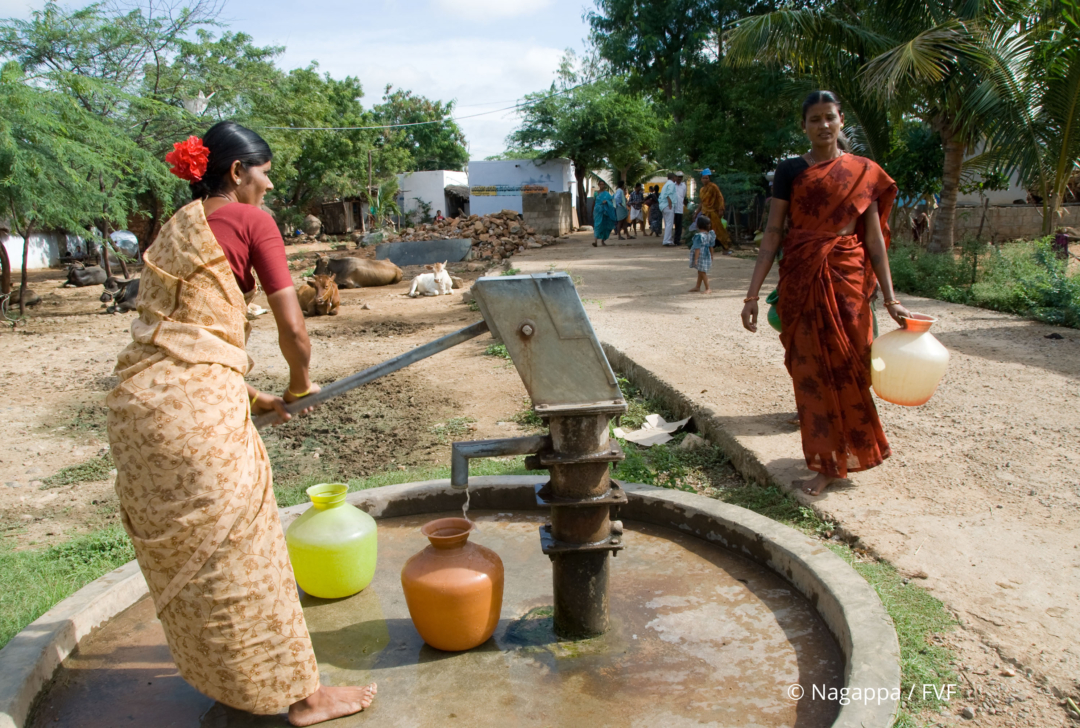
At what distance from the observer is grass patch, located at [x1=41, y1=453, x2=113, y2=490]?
4605mm

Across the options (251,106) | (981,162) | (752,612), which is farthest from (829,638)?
(251,106)

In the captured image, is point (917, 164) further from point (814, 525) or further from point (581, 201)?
point (581, 201)

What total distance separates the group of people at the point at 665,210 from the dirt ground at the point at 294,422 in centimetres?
490

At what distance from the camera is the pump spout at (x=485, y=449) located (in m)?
2.26

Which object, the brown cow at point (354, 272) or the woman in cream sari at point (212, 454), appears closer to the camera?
the woman in cream sari at point (212, 454)

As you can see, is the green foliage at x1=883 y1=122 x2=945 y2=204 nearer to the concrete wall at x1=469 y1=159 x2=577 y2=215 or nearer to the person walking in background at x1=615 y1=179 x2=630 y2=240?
the person walking in background at x1=615 y1=179 x2=630 y2=240

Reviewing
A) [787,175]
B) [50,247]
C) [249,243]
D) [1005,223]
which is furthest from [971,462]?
[50,247]

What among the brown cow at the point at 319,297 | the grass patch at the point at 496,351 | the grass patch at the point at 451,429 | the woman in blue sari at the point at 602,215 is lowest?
the grass patch at the point at 451,429

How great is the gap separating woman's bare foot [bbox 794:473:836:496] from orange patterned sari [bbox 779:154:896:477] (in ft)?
0.11

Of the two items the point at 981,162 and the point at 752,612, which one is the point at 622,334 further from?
the point at 981,162

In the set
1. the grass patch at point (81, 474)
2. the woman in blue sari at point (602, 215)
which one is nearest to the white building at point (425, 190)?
the woman in blue sari at point (602, 215)

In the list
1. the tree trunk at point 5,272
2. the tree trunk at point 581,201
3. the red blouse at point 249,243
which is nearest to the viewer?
the red blouse at point 249,243

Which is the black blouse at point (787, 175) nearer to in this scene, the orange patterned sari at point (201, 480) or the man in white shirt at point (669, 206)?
the orange patterned sari at point (201, 480)

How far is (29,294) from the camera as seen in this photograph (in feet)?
43.0
